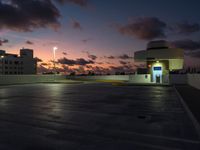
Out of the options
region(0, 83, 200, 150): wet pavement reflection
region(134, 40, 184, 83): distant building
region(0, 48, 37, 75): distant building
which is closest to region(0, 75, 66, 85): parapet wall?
region(134, 40, 184, 83): distant building

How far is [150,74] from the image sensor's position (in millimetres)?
42625

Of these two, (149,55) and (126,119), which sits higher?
(149,55)

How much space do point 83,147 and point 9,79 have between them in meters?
39.7

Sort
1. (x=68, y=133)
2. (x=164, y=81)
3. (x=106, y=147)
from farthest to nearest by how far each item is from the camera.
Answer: (x=164, y=81), (x=68, y=133), (x=106, y=147)

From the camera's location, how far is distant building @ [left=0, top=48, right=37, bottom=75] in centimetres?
14293

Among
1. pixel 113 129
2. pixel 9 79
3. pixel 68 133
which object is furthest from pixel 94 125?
pixel 9 79

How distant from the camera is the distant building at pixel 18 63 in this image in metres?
143

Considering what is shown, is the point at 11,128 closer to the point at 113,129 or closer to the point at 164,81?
the point at 113,129

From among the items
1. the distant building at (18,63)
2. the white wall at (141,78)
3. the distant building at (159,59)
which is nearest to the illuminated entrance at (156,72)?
the distant building at (159,59)

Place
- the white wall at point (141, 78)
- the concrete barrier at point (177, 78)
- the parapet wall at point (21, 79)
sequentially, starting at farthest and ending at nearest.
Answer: the white wall at point (141, 78) → the concrete barrier at point (177, 78) → the parapet wall at point (21, 79)

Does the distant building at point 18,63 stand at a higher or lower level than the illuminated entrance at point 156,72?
higher

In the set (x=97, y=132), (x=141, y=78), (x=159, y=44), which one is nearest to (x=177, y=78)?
(x=141, y=78)

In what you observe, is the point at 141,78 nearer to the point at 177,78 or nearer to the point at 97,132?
the point at 177,78

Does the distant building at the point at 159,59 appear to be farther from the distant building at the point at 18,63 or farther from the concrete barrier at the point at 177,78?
the distant building at the point at 18,63
